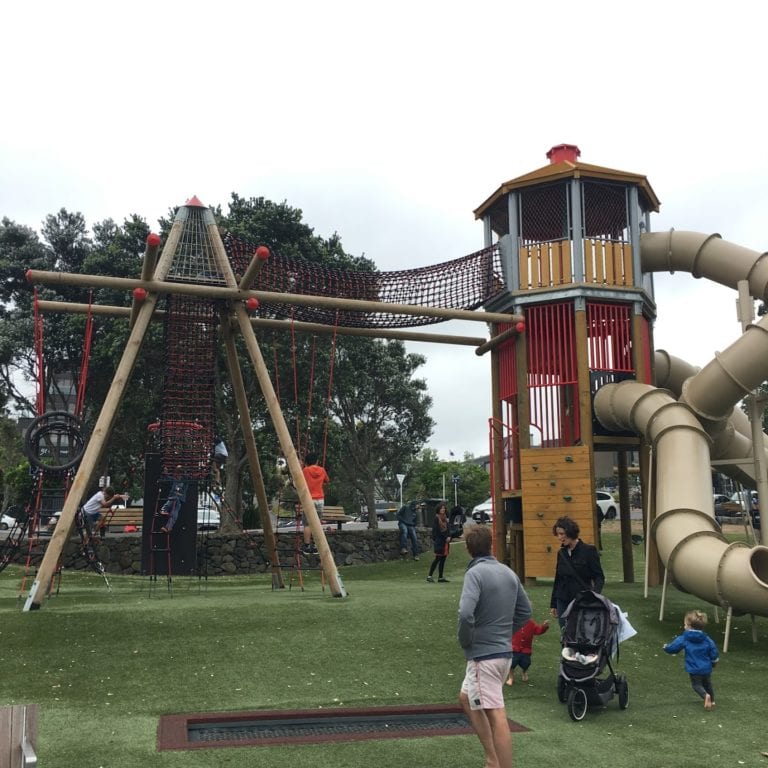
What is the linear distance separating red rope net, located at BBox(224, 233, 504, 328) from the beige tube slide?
3.13m

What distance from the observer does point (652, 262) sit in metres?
16.5

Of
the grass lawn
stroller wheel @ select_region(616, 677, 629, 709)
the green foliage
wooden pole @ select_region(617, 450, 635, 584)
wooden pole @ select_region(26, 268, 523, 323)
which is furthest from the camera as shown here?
the green foliage

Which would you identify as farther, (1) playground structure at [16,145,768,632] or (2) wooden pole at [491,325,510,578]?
(2) wooden pole at [491,325,510,578]

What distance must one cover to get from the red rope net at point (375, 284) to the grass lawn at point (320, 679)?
5.06 metres

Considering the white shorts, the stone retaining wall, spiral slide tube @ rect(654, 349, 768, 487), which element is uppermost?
spiral slide tube @ rect(654, 349, 768, 487)

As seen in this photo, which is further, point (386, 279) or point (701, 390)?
point (386, 279)

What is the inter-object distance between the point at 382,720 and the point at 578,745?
1640 mm

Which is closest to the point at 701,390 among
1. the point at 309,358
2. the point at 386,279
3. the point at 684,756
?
the point at 386,279

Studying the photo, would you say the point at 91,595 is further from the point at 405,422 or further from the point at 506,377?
the point at 405,422

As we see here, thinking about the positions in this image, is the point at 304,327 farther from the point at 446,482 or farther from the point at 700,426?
the point at 446,482

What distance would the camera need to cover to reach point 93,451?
1201cm

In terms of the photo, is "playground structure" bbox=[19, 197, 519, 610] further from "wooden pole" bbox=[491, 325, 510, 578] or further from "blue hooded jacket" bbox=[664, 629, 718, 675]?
"blue hooded jacket" bbox=[664, 629, 718, 675]

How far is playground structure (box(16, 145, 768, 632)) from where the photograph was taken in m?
13.2

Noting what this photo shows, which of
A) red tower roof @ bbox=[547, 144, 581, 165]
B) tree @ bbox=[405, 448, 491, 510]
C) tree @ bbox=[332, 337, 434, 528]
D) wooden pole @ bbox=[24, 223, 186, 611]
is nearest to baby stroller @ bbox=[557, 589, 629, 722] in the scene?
wooden pole @ bbox=[24, 223, 186, 611]
